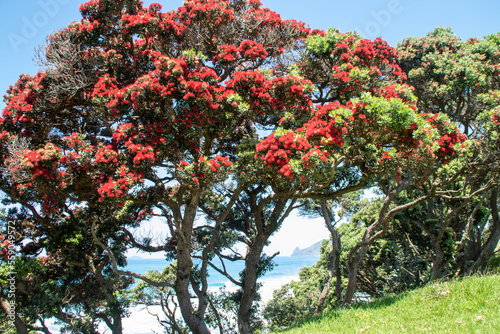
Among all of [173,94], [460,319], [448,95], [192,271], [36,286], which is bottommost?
[460,319]

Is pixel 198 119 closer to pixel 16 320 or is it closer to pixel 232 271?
pixel 16 320

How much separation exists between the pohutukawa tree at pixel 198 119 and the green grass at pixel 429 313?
3.05m

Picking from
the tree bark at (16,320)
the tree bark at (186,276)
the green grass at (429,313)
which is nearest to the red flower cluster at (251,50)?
the tree bark at (186,276)

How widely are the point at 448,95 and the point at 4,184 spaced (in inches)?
657

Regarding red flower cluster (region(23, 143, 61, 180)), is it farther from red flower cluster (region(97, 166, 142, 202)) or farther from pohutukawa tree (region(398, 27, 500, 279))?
pohutukawa tree (region(398, 27, 500, 279))

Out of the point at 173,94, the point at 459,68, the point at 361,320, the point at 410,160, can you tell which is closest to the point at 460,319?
the point at 361,320

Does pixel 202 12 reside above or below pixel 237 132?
above

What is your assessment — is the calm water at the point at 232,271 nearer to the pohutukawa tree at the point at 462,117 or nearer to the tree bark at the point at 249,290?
the tree bark at the point at 249,290

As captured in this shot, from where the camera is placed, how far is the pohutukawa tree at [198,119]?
28.7 ft

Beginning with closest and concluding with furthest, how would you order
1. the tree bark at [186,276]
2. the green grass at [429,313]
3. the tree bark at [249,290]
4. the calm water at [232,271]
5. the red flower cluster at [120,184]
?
the green grass at [429,313] → the red flower cluster at [120,184] → the tree bark at [186,276] → the tree bark at [249,290] → the calm water at [232,271]

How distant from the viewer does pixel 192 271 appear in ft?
42.5

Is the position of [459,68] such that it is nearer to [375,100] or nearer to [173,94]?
[375,100]

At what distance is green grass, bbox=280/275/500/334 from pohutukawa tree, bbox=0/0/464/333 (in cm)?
305

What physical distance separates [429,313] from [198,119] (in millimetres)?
7259
